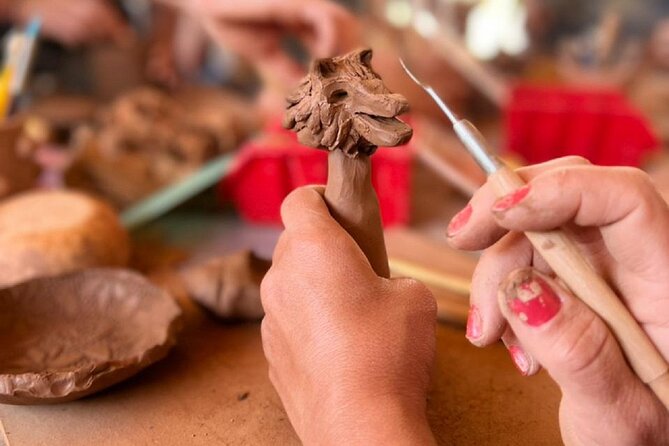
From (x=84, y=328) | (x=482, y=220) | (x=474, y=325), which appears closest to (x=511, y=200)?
(x=482, y=220)

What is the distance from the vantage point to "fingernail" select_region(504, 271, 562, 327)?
0.67m

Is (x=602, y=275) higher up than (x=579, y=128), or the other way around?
(x=602, y=275)

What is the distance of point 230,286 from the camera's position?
1226mm

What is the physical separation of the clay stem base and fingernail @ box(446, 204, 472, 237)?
213mm

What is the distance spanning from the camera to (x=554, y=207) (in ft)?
2.14

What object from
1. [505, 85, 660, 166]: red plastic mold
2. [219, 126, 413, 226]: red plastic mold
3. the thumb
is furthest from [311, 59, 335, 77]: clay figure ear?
[505, 85, 660, 166]: red plastic mold

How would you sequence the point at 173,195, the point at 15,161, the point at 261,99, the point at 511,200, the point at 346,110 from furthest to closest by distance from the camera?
the point at 261,99, the point at 173,195, the point at 15,161, the point at 346,110, the point at 511,200

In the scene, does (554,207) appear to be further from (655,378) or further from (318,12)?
(318,12)

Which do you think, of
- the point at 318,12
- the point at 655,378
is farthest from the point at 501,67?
the point at 655,378

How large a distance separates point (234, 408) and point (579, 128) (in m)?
1.66

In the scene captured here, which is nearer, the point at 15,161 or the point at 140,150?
the point at 15,161

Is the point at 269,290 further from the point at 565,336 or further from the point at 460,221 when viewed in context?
the point at 565,336

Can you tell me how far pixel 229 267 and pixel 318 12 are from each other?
916mm

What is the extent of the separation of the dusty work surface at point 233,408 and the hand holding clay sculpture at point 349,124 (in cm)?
29
